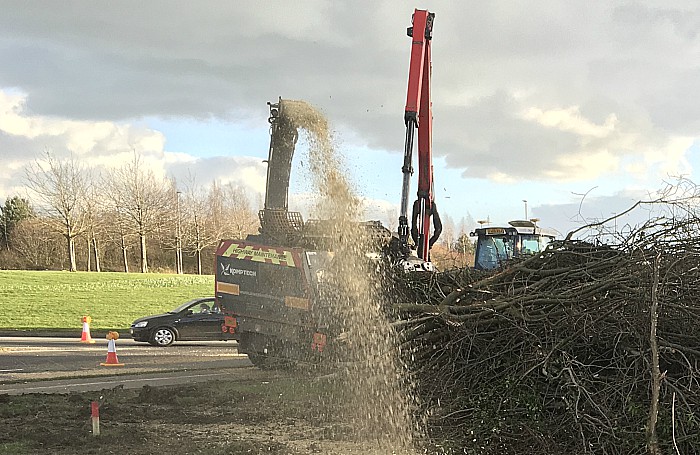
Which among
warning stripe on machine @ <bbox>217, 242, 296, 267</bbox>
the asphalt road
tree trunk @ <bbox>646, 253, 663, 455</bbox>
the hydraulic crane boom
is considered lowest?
the asphalt road

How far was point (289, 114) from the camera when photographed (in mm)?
10789

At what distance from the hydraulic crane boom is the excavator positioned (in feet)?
0.05

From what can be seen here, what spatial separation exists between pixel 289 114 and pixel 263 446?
5.46m

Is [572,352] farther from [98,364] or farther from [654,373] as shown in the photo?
[98,364]

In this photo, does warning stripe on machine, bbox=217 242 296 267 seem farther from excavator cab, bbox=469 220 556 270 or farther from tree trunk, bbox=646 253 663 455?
tree trunk, bbox=646 253 663 455

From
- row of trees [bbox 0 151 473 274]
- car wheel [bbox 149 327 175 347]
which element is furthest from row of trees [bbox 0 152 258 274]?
car wheel [bbox 149 327 175 347]

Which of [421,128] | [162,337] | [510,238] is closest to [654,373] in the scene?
[421,128]

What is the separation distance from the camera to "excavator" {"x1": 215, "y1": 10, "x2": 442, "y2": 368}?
9516 mm

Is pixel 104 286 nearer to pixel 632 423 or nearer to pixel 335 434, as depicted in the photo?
pixel 335 434

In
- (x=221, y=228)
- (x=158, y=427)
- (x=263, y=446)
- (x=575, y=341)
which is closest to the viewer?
(x=575, y=341)

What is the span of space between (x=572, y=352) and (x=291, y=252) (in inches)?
193

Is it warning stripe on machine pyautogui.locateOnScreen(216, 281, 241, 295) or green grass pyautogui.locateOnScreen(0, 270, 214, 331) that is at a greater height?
warning stripe on machine pyautogui.locateOnScreen(216, 281, 241, 295)

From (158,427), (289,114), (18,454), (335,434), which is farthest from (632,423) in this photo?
(289,114)

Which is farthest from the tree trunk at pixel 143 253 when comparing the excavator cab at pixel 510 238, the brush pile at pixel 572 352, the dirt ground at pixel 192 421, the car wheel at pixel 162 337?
the brush pile at pixel 572 352
